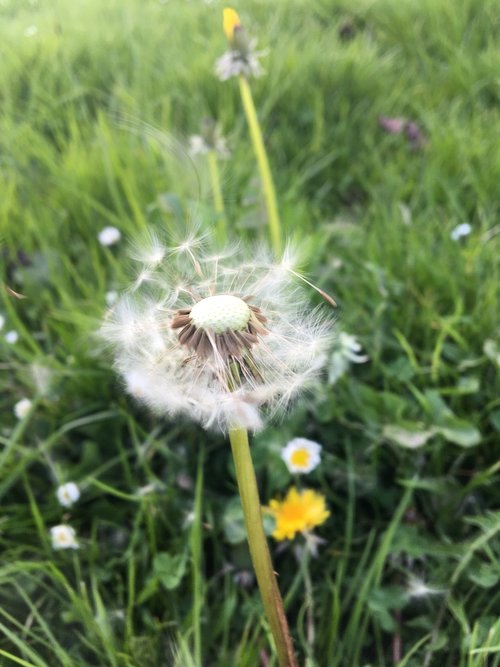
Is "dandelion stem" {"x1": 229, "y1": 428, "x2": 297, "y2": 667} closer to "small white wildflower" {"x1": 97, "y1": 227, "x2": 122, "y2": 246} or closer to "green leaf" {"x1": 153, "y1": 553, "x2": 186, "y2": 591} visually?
"green leaf" {"x1": 153, "y1": 553, "x2": 186, "y2": 591}

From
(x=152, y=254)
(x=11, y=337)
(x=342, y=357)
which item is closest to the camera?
(x=152, y=254)

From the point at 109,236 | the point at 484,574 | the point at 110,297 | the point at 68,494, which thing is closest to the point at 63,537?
the point at 68,494

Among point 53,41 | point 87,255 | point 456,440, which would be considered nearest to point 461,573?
point 456,440

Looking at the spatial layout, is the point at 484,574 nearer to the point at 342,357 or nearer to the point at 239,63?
the point at 342,357

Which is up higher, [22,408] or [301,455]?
[22,408]

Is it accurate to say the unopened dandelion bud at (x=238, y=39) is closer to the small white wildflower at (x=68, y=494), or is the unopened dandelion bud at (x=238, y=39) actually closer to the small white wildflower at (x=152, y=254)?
the small white wildflower at (x=152, y=254)

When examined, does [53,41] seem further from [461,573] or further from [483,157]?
[461,573]

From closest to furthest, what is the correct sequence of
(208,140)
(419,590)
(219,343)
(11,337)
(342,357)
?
(219,343) < (419,590) < (342,357) < (11,337) < (208,140)
